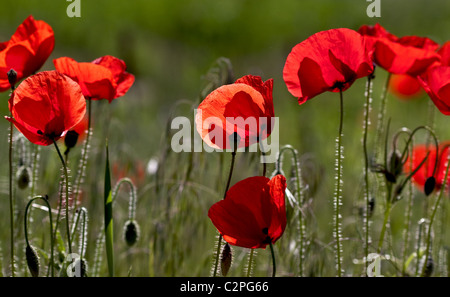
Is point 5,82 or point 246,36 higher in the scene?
point 246,36

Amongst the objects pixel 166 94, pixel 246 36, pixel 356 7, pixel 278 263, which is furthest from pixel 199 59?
pixel 278 263

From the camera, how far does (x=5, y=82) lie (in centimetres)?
129

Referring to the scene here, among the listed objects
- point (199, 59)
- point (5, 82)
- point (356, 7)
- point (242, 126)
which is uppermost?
point (356, 7)

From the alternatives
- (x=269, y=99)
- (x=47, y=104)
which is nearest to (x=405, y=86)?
(x=269, y=99)

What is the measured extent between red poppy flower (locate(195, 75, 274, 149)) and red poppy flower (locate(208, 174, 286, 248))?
3.0 inches

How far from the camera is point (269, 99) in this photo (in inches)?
40.9

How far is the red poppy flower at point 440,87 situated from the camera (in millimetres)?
1172

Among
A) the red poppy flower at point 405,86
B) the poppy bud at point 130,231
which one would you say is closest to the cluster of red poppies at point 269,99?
the poppy bud at point 130,231

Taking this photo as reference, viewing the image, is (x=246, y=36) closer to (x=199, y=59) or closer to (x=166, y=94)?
(x=199, y=59)

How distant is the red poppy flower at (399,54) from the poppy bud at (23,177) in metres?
0.76

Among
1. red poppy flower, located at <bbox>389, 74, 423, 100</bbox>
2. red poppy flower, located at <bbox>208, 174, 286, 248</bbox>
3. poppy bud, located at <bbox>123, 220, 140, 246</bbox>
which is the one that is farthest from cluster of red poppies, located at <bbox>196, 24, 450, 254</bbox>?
red poppy flower, located at <bbox>389, 74, 423, 100</bbox>

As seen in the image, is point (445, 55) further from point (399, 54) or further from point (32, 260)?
point (32, 260)

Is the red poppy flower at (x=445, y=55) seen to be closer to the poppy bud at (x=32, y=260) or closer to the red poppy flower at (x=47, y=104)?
the red poppy flower at (x=47, y=104)
